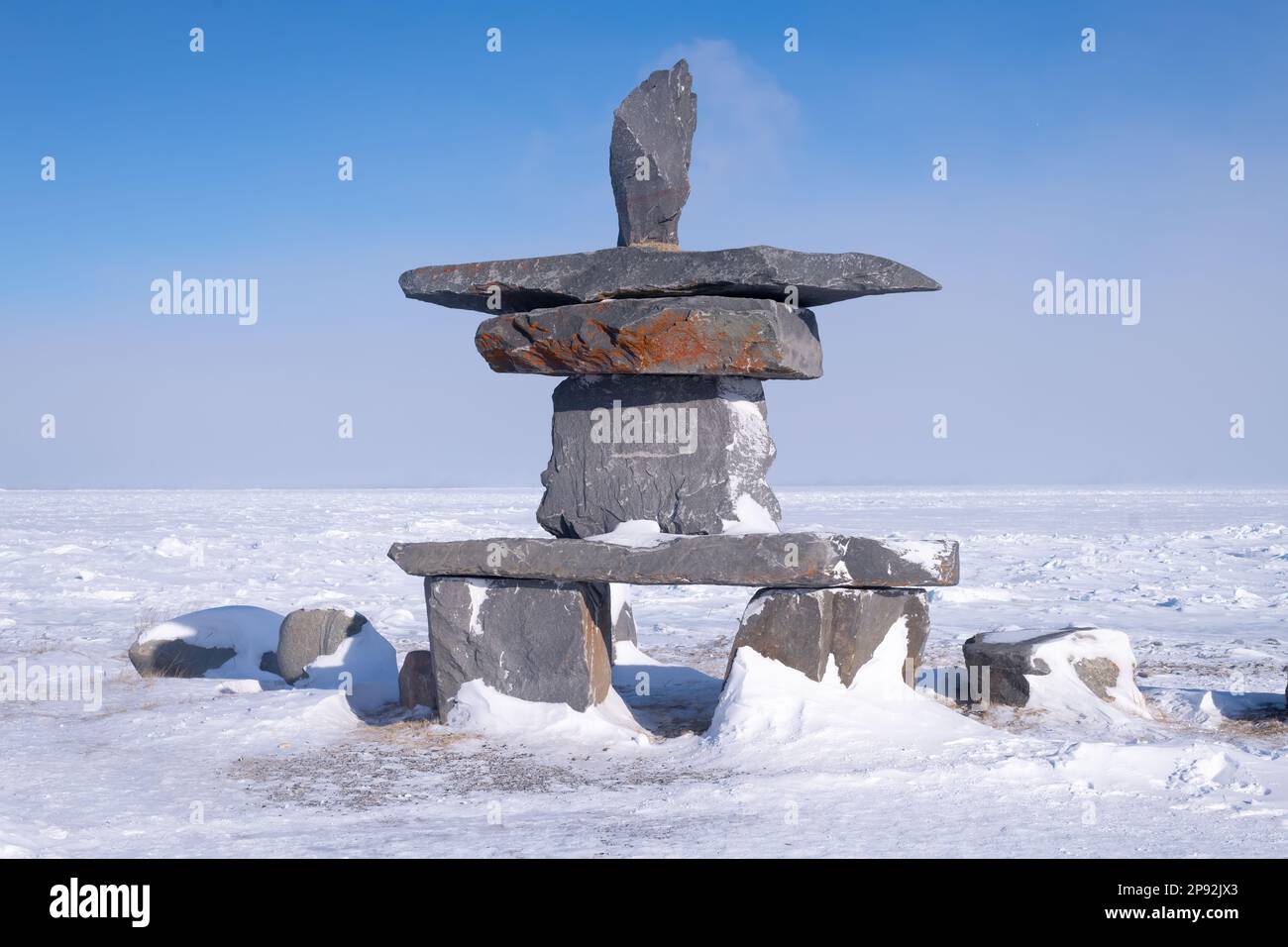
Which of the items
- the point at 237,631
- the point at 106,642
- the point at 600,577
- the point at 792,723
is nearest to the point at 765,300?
the point at 600,577

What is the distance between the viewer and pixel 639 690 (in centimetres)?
939

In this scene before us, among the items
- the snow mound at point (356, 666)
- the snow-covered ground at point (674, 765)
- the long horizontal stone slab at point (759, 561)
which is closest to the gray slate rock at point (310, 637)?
the snow mound at point (356, 666)

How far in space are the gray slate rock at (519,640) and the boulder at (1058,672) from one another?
9.24ft

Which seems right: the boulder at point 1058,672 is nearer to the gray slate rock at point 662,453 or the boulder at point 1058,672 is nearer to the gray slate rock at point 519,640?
the gray slate rock at point 662,453

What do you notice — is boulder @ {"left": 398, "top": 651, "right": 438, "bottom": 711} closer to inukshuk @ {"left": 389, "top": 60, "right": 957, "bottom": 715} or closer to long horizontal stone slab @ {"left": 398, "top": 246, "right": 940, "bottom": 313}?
inukshuk @ {"left": 389, "top": 60, "right": 957, "bottom": 715}

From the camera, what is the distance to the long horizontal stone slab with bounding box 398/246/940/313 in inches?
296

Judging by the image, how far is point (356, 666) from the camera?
32.7ft

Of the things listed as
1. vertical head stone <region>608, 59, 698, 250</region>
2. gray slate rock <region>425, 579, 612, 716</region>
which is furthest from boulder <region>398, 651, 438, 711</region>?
vertical head stone <region>608, 59, 698, 250</region>

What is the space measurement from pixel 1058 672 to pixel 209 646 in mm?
7352

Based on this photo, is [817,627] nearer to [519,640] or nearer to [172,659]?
[519,640]

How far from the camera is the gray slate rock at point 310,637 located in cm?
1015

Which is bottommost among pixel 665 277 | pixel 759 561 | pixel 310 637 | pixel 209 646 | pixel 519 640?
pixel 209 646

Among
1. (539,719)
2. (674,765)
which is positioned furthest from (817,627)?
(539,719)
